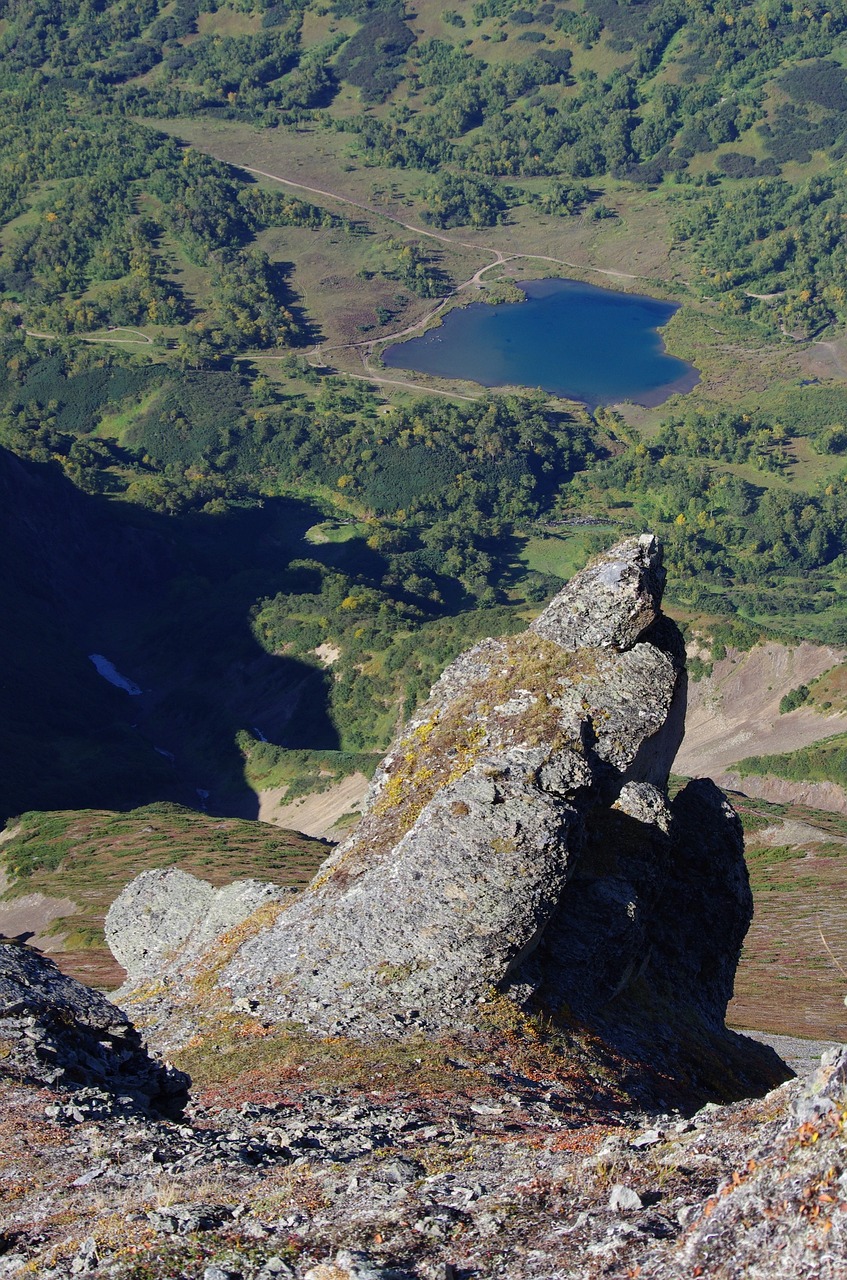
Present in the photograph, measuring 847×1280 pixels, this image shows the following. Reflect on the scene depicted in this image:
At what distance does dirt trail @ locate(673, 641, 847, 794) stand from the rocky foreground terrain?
82.1 m

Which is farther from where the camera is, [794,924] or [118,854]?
[118,854]

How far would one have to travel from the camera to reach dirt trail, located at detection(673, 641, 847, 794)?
116m

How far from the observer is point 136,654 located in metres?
150

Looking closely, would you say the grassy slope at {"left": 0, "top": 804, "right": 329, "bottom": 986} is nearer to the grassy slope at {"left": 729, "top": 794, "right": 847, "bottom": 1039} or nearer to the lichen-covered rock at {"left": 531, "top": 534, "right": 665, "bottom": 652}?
the grassy slope at {"left": 729, "top": 794, "right": 847, "bottom": 1039}

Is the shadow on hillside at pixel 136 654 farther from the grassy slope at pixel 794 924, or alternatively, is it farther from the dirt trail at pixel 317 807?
the grassy slope at pixel 794 924

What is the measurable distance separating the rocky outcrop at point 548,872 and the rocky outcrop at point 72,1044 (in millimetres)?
3431

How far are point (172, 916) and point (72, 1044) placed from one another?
13.0 metres

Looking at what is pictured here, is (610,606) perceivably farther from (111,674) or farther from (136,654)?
(136,654)

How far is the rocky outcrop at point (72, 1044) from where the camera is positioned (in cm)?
2219

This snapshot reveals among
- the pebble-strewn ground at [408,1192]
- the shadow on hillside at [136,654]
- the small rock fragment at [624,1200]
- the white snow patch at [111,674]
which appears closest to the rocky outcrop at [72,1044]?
the pebble-strewn ground at [408,1192]

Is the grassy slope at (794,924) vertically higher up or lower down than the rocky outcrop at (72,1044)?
lower down

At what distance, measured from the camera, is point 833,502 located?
19988 centimetres

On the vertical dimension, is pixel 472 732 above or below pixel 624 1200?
below

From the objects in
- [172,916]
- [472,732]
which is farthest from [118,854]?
[472,732]
